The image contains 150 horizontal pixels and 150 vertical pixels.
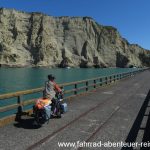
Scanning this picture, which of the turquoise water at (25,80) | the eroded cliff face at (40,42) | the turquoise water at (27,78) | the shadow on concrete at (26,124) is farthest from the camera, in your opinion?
the eroded cliff face at (40,42)

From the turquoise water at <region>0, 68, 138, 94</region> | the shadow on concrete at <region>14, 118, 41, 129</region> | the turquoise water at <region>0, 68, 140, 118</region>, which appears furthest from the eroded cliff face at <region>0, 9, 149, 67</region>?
the shadow on concrete at <region>14, 118, 41, 129</region>

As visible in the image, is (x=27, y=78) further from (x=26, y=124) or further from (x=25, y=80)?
(x=26, y=124)

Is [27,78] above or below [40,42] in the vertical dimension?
below

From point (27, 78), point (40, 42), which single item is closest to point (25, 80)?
point (27, 78)

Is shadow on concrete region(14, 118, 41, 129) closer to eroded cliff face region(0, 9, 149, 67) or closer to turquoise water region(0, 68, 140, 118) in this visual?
turquoise water region(0, 68, 140, 118)

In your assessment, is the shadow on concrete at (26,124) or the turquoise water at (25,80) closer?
the shadow on concrete at (26,124)

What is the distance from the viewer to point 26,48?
168875 mm

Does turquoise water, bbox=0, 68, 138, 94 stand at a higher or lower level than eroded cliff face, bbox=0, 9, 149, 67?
lower

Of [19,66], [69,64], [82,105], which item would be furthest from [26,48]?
[82,105]

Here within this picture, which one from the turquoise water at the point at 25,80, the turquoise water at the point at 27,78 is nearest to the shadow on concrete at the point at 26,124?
the turquoise water at the point at 25,80

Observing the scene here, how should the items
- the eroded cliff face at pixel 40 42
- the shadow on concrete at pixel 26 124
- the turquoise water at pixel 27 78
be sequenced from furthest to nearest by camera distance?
the eroded cliff face at pixel 40 42, the turquoise water at pixel 27 78, the shadow on concrete at pixel 26 124

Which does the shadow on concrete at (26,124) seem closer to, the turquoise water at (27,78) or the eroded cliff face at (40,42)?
the turquoise water at (27,78)

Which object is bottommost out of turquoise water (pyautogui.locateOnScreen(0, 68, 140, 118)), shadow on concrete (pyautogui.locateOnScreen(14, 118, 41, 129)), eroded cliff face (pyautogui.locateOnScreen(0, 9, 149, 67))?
turquoise water (pyautogui.locateOnScreen(0, 68, 140, 118))

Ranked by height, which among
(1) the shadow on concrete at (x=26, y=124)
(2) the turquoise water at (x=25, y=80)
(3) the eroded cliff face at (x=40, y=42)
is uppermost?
(3) the eroded cliff face at (x=40, y=42)
